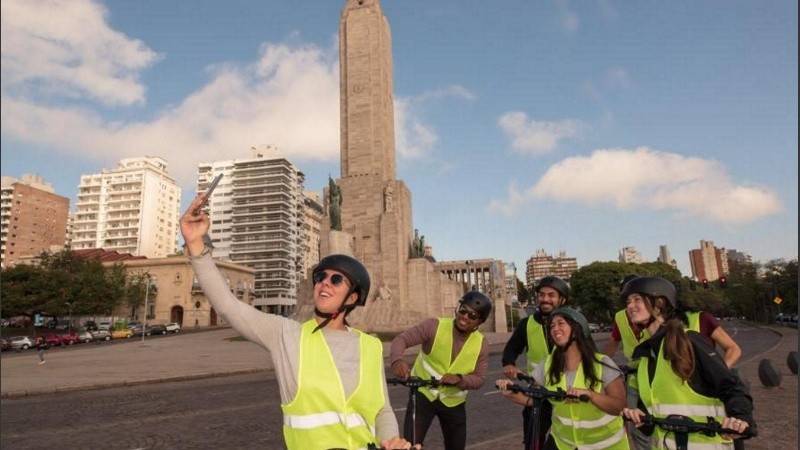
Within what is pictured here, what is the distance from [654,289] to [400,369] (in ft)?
6.92

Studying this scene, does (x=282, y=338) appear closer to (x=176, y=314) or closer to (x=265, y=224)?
(x=176, y=314)

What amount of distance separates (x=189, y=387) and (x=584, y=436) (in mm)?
12703

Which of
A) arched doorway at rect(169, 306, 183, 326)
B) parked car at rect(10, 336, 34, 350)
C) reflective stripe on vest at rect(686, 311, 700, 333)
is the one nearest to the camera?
reflective stripe on vest at rect(686, 311, 700, 333)

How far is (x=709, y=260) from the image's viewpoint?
173250 mm

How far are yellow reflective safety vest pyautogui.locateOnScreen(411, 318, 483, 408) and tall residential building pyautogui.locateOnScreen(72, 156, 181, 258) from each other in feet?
375

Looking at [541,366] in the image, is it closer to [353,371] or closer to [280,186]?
[353,371]

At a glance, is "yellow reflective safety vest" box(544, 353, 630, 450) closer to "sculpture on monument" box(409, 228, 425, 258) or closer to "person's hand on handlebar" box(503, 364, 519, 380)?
"person's hand on handlebar" box(503, 364, 519, 380)

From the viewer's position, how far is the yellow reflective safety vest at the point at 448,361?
15.2ft

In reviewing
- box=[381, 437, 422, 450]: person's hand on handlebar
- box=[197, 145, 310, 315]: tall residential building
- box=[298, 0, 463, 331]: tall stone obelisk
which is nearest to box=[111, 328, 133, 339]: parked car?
box=[298, 0, 463, 331]: tall stone obelisk

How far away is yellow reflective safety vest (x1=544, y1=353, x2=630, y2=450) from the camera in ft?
11.9

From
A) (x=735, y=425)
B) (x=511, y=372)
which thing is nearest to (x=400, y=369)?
(x=511, y=372)

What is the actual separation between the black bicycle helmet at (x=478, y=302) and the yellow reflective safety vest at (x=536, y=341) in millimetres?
780

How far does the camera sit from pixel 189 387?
Answer: 541 inches

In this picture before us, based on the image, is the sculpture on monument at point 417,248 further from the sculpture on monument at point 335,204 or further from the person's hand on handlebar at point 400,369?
the person's hand on handlebar at point 400,369
